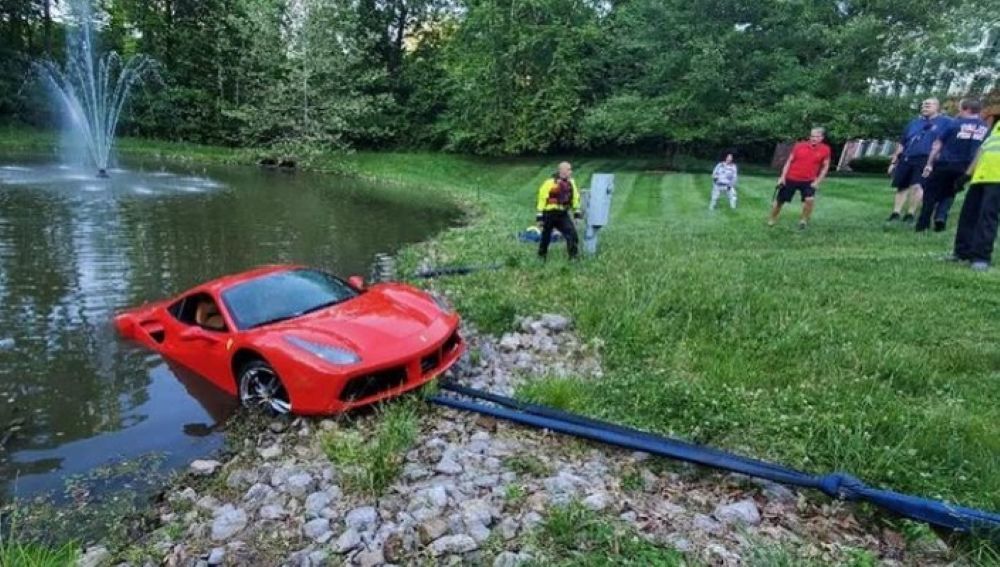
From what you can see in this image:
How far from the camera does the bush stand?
2880 centimetres

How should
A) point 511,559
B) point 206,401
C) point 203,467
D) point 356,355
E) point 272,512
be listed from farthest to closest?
point 206,401, point 356,355, point 203,467, point 272,512, point 511,559

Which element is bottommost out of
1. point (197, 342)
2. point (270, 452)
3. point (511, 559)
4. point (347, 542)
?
point (270, 452)

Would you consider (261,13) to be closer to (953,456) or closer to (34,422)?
(34,422)

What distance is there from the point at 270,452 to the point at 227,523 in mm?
1006

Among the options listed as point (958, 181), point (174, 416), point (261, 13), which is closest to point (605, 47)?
point (261, 13)

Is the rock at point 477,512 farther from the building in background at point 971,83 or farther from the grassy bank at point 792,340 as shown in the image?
the building in background at point 971,83

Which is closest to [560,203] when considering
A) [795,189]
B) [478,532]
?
[795,189]

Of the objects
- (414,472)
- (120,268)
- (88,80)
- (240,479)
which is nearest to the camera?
(414,472)

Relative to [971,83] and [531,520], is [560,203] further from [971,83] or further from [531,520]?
[971,83]

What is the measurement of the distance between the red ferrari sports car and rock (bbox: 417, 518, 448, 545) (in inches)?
64.4

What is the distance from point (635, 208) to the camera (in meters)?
17.6

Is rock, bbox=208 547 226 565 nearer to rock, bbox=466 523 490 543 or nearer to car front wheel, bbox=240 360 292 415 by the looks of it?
rock, bbox=466 523 490 543

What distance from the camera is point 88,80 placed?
3269cm

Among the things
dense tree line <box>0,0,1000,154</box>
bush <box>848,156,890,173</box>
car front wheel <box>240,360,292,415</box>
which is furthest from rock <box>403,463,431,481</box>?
bush <box>848,156,890,173</box>
